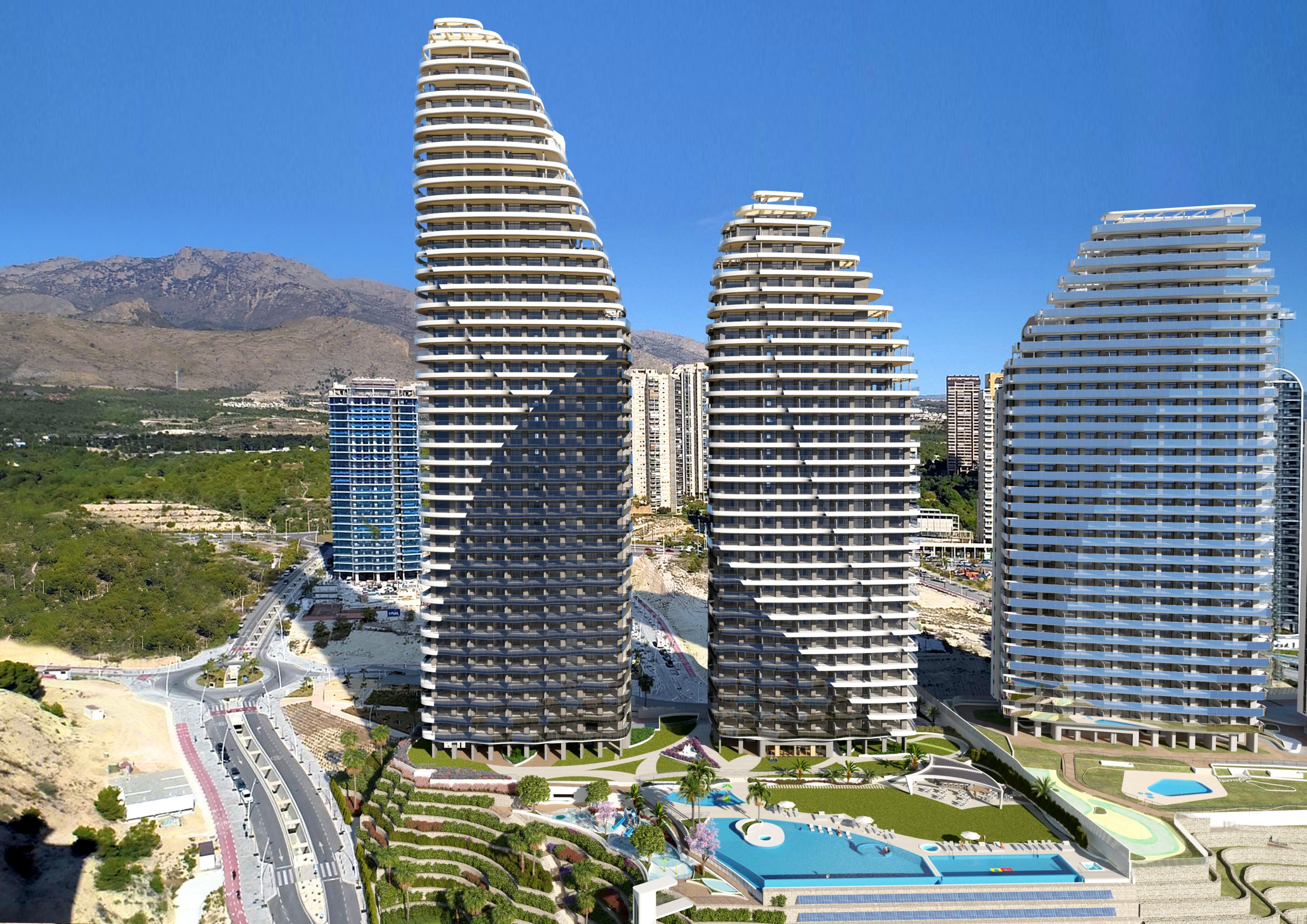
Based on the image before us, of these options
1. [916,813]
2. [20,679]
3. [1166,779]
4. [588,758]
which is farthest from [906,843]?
[20,679]

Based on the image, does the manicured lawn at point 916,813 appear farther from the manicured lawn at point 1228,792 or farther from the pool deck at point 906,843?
the manicured lawn at point 1228,792

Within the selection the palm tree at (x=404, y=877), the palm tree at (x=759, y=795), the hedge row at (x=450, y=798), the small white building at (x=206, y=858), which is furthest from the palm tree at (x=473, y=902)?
the small white building at (x=206, y=858)

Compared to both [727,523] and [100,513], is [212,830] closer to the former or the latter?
[727,523]

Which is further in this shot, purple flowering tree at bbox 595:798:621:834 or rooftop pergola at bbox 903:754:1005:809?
rooftop pergola at bbox 903:754:1005:809

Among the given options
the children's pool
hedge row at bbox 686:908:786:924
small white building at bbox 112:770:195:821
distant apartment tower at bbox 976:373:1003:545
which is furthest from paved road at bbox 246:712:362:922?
distant apartment tower at bbox 976:373:1003:545

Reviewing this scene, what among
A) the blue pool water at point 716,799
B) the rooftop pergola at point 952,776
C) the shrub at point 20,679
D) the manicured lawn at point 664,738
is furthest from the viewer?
the shrub at point 20,679

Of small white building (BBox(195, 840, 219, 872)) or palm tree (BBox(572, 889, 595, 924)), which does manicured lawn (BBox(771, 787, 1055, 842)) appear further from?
small white building (BBox(195, 840, 219, 872))

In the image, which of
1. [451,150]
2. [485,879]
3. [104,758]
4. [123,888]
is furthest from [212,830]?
[451,150]

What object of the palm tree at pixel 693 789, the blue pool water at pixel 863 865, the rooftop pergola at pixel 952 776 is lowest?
the blue pool water at pixel 863 865
